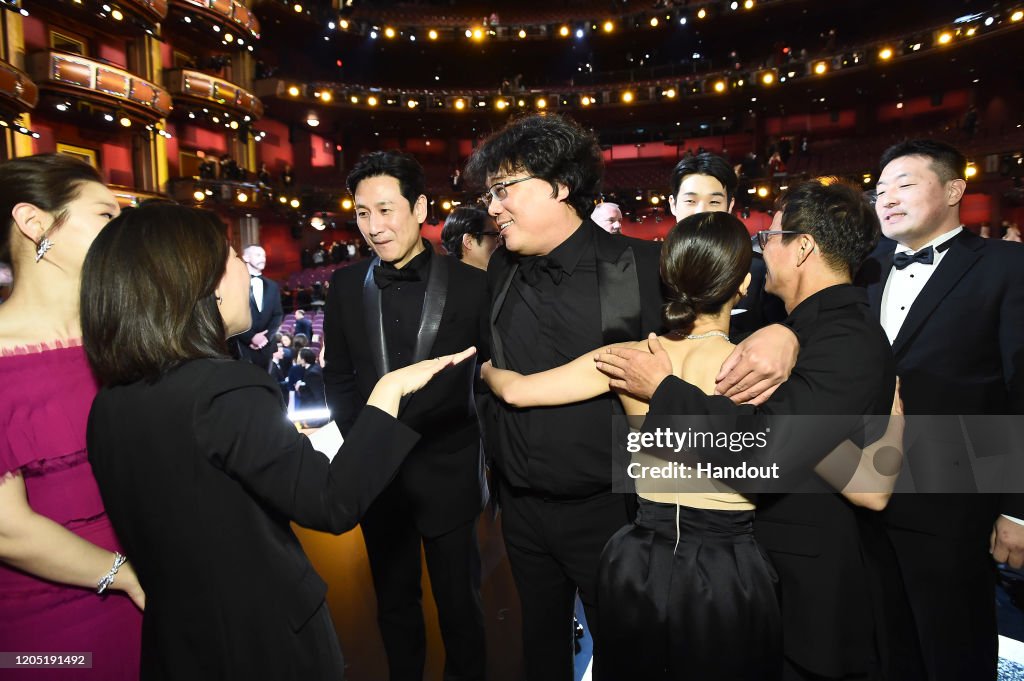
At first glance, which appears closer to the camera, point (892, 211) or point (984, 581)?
point (984, 581)

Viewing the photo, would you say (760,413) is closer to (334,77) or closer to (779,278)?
(779,278)

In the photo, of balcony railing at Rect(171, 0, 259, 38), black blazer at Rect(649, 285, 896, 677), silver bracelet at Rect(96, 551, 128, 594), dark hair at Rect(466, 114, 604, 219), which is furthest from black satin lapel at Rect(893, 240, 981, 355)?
balcony railing at Rect(171, 0, 259, 38)

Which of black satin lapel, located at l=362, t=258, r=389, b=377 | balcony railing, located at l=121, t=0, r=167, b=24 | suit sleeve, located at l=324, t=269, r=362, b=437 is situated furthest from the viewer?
balcony railing, located at l=121, t=0, r=167, b=24

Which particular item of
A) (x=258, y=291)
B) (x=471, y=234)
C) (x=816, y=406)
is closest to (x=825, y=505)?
(x=816, y=406)

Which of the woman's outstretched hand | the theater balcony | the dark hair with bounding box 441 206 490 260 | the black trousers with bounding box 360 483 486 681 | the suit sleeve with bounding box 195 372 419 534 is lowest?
the black trousers with bounding box 360 483 486 681

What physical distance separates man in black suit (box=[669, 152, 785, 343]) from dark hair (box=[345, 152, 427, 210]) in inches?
46.5

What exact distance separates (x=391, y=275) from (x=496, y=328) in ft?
1.70

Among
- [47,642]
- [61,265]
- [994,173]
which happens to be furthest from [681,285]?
[994,173]

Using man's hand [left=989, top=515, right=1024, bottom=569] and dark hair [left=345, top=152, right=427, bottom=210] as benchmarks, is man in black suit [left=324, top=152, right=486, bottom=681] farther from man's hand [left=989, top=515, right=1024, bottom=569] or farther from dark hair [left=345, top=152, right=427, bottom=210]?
man's hand [left=989, top=515, right=1024, bottom=569]

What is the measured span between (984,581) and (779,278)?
1293mm

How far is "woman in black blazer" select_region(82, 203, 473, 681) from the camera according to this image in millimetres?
1008

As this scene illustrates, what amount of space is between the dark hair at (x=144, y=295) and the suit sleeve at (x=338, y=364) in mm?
1154

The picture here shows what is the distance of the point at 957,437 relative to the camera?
1938mm

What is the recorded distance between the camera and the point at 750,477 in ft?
4.53
